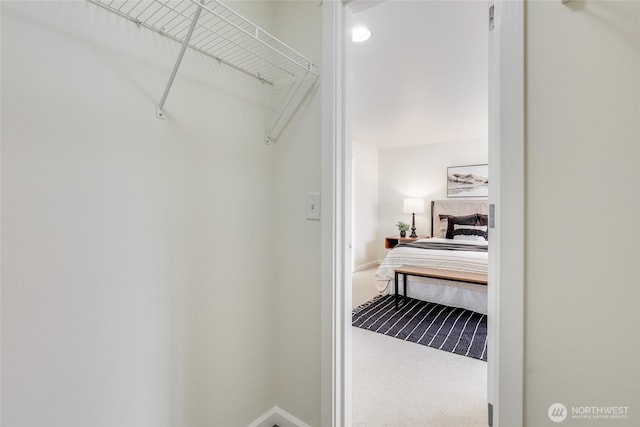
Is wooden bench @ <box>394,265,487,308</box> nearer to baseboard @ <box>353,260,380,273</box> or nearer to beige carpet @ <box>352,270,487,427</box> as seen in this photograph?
beige carpet @ <box>352,270,487,427</box>

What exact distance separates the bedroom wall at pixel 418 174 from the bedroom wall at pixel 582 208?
4689mm

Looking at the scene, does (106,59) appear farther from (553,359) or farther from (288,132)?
(553,359)

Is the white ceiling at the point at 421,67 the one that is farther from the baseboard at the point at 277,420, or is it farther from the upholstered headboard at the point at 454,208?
the baseboard at the point at 277,420

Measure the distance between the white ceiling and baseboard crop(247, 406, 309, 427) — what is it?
1711mm

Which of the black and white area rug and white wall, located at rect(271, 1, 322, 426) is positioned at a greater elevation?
white wall, located at rect(271, 1, 322, 426)

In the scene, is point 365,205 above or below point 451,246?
above

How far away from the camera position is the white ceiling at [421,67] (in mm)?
1815

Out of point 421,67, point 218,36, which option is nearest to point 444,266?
point 421,67

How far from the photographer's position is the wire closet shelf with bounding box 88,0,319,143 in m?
0.94

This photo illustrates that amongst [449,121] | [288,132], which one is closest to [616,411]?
[288,132]

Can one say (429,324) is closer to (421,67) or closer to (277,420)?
(277,420)

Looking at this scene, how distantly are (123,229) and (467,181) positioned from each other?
17.8 ft

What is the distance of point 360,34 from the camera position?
2023 mm

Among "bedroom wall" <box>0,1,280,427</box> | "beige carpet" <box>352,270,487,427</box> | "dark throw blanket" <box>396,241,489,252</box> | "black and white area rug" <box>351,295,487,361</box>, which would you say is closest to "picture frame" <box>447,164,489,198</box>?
"dark throw blanket" <box>396,241,489,252</box>
